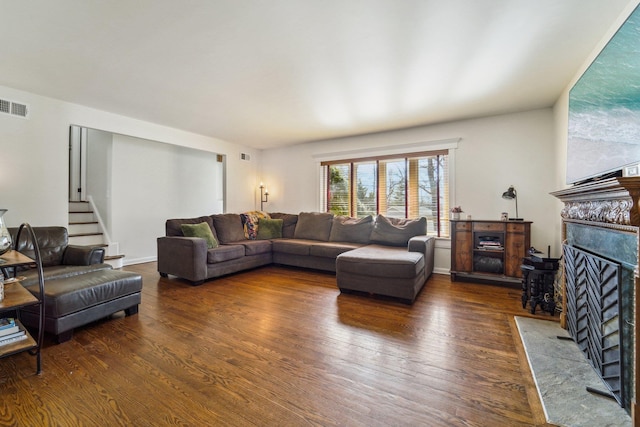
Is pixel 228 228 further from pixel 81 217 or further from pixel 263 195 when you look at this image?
pixel 81 217

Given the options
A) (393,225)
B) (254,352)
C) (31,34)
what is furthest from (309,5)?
(393,225)

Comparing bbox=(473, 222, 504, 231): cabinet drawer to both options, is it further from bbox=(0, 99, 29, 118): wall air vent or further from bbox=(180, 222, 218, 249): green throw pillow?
bbox=(0, 99, 29, 118): wall air vent

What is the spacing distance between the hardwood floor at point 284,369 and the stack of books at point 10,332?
0.23 meters

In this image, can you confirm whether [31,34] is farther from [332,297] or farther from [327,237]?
[327,237]

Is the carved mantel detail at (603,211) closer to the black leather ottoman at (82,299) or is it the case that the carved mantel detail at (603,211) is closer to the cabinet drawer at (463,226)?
the cabinet drawer at (463,226)

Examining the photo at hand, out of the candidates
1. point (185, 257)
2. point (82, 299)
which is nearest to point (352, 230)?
point (185, 257)

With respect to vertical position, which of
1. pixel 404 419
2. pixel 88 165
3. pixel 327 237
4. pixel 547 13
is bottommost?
pixel 404 419

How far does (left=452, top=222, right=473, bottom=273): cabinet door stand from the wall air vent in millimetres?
5650

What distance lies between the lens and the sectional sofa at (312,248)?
10.2ft

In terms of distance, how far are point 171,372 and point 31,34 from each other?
9.17ft

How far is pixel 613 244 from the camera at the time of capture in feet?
4.99

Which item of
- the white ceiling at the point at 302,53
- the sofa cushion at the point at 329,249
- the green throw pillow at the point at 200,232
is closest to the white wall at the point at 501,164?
the white ceiling at the point at 302,53

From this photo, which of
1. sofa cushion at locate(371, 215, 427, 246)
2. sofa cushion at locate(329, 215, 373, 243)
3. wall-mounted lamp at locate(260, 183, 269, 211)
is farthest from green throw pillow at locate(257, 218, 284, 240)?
sofa cushion at locate(371, 215, 427, 246)

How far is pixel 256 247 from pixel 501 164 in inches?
154
